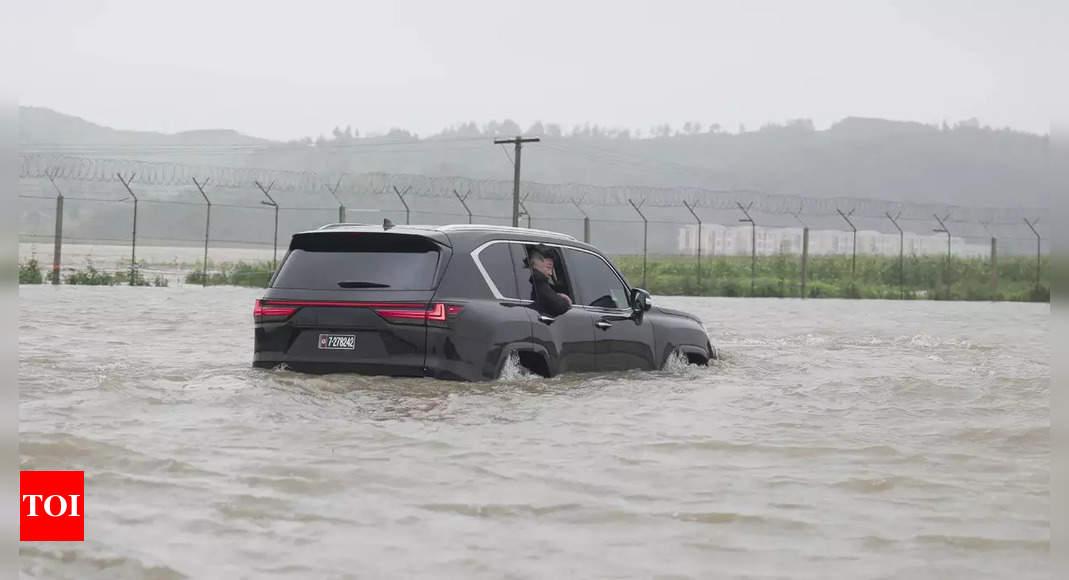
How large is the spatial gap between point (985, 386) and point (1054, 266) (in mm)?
8995

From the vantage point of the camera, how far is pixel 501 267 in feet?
35.1

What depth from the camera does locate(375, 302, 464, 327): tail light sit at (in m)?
9.96

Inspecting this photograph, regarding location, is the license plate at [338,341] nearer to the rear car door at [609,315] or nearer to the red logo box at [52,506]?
the rear car door at [609,315]

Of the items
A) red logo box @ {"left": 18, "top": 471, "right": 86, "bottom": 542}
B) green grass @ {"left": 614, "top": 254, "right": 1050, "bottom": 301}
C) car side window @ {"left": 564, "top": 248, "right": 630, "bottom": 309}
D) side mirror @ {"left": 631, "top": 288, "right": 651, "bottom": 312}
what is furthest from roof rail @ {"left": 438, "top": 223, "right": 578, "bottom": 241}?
green grass @ {"left": 614, "top": 254, "right": 1050, "bottom": 301}

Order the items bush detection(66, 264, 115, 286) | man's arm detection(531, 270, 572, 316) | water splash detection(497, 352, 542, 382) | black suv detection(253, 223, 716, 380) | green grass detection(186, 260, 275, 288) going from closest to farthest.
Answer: black suv detection(253, 223, 716, 380), water splash detection(497, 352, 542, 382), man's arm detection(531, 270, 572, 316), bush detection(66, 264, 115, 286), green grass detection(186, 260, 275, 288)

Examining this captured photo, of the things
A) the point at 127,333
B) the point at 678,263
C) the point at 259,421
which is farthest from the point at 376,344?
the point at 678,263

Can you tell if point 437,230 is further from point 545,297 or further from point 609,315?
point 609,315

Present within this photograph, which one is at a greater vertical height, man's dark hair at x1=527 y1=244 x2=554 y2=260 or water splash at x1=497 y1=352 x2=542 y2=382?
man's dark hair at x1=527 y1=244 x2=554 y2=260

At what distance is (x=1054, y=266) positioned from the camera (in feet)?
14.6

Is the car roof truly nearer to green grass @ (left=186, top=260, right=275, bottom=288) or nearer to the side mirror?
the side mirror

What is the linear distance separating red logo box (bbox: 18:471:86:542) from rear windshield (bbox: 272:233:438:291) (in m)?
3.49

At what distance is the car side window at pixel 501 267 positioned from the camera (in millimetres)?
10531

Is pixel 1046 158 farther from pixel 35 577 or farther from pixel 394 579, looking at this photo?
pixel 35 577

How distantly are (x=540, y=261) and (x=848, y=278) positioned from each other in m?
39.3
